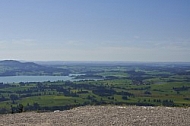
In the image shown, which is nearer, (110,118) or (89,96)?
(110,118)

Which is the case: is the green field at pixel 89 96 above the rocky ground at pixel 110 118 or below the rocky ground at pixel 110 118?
below

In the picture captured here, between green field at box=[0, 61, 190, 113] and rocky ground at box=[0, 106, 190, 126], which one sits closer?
rocky ground at box=[0, 106, 190, 126]

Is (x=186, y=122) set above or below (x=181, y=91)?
above

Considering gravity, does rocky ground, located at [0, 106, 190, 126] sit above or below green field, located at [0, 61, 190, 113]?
above

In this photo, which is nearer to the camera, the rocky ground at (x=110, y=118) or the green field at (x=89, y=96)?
the rocky ground at (x=110, y=118)

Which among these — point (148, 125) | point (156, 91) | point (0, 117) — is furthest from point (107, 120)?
point (156, 91)

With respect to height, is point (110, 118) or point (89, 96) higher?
point (110, 118)

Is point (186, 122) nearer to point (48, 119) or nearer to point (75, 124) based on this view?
point (75, 124)

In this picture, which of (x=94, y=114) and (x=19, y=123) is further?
(x=94, y=114)
